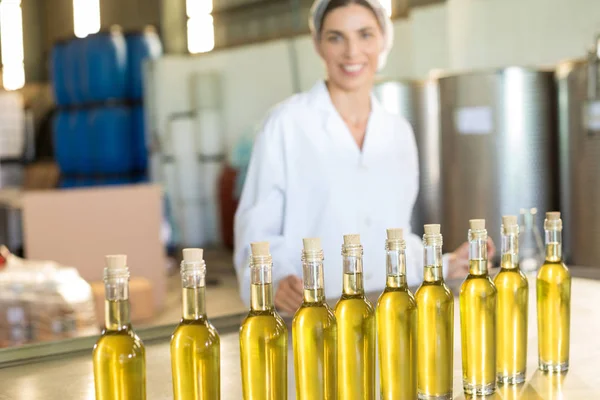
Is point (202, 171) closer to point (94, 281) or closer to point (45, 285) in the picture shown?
point (94, 281)

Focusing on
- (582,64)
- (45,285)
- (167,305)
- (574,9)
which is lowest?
(167,305)

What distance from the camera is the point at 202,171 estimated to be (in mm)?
6812

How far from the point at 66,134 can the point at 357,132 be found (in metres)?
5.37

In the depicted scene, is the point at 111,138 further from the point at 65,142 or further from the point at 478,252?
the point at 478,252

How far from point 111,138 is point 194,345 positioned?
6386mm

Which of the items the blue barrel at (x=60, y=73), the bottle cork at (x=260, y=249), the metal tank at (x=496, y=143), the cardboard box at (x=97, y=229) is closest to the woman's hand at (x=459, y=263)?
the bottle cork at (x=260, y=249)

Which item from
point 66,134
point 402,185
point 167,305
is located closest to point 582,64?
point 402,185

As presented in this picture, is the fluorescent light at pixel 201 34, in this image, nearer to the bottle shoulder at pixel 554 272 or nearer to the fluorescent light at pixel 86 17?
the fluorescent light at pixel 86 17

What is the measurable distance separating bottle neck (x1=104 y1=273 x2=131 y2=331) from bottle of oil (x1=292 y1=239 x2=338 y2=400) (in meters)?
0.18

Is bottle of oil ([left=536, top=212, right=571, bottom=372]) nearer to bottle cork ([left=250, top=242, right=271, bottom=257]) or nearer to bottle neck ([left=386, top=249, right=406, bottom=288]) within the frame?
bottle neck ([left=386, top=249, right=406, bottom=288])

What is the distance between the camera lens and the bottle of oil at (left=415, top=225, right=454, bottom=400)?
3.29ft

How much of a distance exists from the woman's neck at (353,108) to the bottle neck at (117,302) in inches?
62.7

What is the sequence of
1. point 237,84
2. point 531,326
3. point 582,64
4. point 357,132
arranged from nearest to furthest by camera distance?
point 531,326 → point 357,132 → point 582,64 → point 237,84

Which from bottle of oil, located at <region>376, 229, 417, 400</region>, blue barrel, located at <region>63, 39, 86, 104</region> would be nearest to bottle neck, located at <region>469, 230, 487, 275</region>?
bottle of oil, located at <region>376, 229, 417, 400</region>
